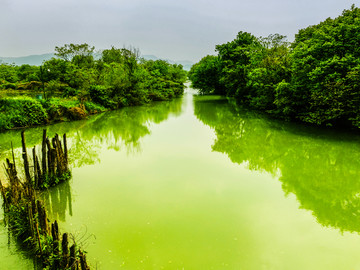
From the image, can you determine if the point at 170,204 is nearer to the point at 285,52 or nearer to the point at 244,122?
the point at 244,122

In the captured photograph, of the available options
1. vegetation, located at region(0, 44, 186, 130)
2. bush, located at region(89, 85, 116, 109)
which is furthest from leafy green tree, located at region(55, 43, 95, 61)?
bush, located at region(89, 85, 116, 109)

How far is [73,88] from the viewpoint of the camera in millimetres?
28656

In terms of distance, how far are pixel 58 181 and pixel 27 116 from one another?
13.2 meters

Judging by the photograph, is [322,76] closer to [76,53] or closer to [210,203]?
[210,203]

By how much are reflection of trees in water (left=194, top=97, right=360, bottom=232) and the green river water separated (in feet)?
0.19

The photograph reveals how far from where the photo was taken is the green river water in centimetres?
552

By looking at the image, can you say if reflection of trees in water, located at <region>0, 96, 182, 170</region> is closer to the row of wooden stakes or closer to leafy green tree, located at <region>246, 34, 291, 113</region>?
the row of wooden stakes

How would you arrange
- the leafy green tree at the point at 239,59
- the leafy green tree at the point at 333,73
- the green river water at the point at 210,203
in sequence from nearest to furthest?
1. the green river water at the point at 210,203
2. the leafy green tree at the point at 333,73
3. the leafy green tree at the point at 239,59

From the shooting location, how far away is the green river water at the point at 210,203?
552 centimetres

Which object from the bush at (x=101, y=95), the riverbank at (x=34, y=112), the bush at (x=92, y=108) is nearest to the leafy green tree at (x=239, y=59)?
the bush at (x=101, y=95)

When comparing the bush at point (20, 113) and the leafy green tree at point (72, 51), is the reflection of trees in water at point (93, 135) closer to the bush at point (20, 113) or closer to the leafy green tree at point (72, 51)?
the bush at point (20, 113)

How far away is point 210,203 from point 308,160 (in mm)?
7222

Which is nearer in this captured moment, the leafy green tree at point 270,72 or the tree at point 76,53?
the leafy green tree at point 270,72

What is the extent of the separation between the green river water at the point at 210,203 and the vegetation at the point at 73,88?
3409 mm
